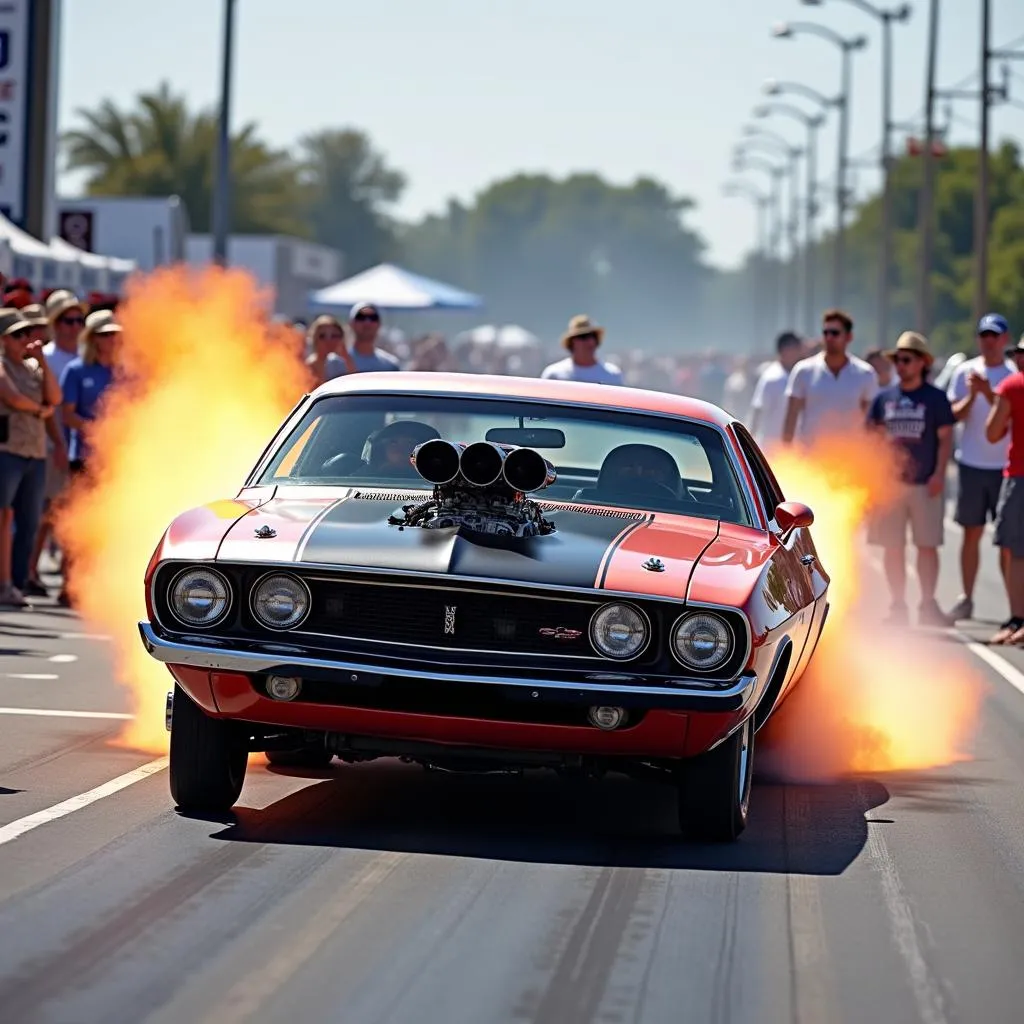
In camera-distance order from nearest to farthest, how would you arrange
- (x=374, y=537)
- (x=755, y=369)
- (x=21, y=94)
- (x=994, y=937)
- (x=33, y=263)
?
1. (x=994, y=937)
2. (x=374, y=537)
3. (x=33, y=263)
4. (x=21, y=94)
5. (x=755, y=369)

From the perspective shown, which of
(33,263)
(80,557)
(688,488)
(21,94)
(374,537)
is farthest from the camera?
(21,94)

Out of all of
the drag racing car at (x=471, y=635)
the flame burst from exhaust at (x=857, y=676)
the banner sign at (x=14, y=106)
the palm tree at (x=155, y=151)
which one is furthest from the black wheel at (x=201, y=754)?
the palm tree at (x=155, y=151)

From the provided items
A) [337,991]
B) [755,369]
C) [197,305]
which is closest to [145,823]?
[337,991]

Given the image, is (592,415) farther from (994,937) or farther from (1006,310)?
(1006,310)

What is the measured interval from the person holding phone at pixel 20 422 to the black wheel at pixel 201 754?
292 inches

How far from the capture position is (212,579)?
7707 mm

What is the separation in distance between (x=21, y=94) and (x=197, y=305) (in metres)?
21.5

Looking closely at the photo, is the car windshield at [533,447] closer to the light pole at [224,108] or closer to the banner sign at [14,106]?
the light pole at [224,108]

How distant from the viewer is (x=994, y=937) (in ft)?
21.7

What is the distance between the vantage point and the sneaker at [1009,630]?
15.0 metres

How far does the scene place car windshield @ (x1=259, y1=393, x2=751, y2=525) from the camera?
8789 millimetres

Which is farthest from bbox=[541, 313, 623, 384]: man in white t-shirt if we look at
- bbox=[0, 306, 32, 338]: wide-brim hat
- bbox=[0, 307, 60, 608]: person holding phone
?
bbox=[0, 306, 32, 338]: wide-brim hat

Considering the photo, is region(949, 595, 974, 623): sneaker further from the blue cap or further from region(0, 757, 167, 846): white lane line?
region(0, 757, 167, 846): white lane line

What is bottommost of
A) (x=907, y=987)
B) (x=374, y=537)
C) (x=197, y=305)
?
(x=907, y=987)
